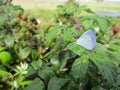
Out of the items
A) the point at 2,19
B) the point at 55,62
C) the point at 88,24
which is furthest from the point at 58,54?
the point at 2,19

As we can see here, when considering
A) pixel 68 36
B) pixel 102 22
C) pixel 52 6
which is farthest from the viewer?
pixel 52 6

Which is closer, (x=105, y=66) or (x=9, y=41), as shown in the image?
(x=105, y=66)

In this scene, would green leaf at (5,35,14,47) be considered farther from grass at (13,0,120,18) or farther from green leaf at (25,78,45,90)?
grass at (13,0,120,18)

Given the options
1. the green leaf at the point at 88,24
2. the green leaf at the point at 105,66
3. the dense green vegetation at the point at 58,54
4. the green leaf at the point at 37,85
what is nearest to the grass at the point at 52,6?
the dense green vegetation at the point at 58,54

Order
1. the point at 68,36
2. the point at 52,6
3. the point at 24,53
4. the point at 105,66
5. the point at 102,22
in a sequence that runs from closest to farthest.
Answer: the point at 105,66 → the point at 68,36 → the point at 102,22 → the point at 24,53 → the point at 52,6

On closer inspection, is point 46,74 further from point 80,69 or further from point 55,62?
point 80,69

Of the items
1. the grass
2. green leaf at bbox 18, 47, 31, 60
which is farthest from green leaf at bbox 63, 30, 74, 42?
the grass

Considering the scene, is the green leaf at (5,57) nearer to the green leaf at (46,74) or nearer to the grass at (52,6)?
the green leaf at (46,74)
